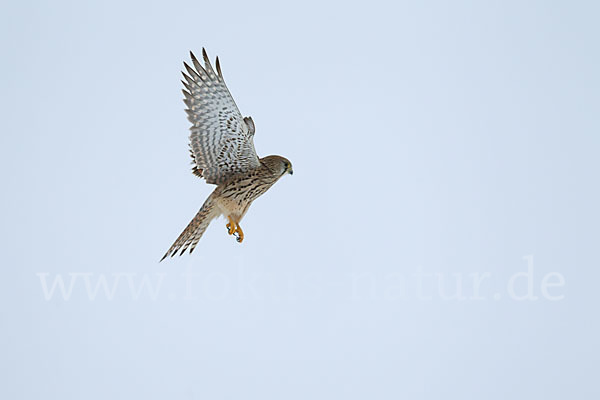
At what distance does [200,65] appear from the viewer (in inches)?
201

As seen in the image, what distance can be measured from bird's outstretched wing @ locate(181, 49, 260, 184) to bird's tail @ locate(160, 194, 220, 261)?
0.65 feet

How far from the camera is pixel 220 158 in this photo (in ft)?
18.2

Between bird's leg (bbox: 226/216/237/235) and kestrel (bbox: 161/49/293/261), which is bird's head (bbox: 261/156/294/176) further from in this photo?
bird's leg (bbox: 226/216/237/235)

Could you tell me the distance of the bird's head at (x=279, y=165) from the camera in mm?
5613

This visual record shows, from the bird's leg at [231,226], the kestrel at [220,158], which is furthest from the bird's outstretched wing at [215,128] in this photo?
the bird's leg at [231,226]

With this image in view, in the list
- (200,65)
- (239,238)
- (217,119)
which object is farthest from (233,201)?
(200,65)

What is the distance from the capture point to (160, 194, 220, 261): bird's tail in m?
5.65

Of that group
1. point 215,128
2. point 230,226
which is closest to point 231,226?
point 230,226

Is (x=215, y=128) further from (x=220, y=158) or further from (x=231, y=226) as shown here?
(x=231, y=226)

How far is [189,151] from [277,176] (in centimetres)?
64

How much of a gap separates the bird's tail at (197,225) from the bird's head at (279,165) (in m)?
0.48

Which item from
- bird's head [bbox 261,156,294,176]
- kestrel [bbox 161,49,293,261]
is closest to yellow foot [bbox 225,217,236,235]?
kestrel [bbox 161,49,293,261]

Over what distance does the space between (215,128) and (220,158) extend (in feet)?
0.94

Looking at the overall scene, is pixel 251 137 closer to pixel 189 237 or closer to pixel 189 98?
pixel 189 98
